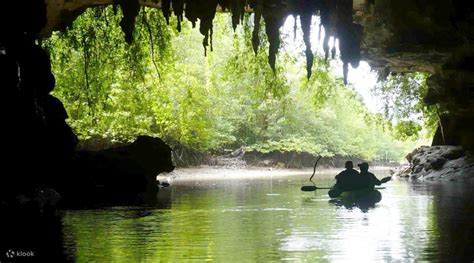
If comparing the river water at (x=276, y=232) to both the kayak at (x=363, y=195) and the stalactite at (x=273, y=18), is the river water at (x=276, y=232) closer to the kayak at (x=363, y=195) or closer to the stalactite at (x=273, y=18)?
the kayak at (x=363, y=195)

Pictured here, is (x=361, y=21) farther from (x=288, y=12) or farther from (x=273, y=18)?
(x=273, y=18)

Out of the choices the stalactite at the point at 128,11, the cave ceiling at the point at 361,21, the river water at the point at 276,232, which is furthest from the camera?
the cave ceiling at the point at 361,21

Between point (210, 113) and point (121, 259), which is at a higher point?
point (210, 113)

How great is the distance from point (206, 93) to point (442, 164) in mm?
20350

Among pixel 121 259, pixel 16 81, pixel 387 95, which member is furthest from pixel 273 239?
pixel 387 95

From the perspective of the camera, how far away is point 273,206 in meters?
15.7

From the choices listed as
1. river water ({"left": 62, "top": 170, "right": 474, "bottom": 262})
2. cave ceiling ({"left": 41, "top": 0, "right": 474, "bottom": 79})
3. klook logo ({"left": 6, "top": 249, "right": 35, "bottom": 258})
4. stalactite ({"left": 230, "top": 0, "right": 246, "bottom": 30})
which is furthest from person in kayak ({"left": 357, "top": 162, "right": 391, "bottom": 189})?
klook logo ({"left": 6, "top": 249, "right": 35, "bottom": 258})

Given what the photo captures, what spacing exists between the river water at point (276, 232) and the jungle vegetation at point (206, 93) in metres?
4.94

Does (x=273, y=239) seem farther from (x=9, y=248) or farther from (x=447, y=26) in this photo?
(x=447, y=26)

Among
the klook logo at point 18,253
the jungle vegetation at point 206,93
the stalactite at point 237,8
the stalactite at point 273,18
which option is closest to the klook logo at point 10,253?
the klook logo at point 18,253

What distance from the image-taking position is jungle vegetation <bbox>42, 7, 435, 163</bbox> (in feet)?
66.0

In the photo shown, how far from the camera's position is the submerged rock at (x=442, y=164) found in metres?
26.8

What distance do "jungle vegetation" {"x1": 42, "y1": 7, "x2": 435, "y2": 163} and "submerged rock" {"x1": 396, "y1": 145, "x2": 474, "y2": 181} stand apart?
1.88 meters

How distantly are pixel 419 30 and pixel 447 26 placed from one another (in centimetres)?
109
